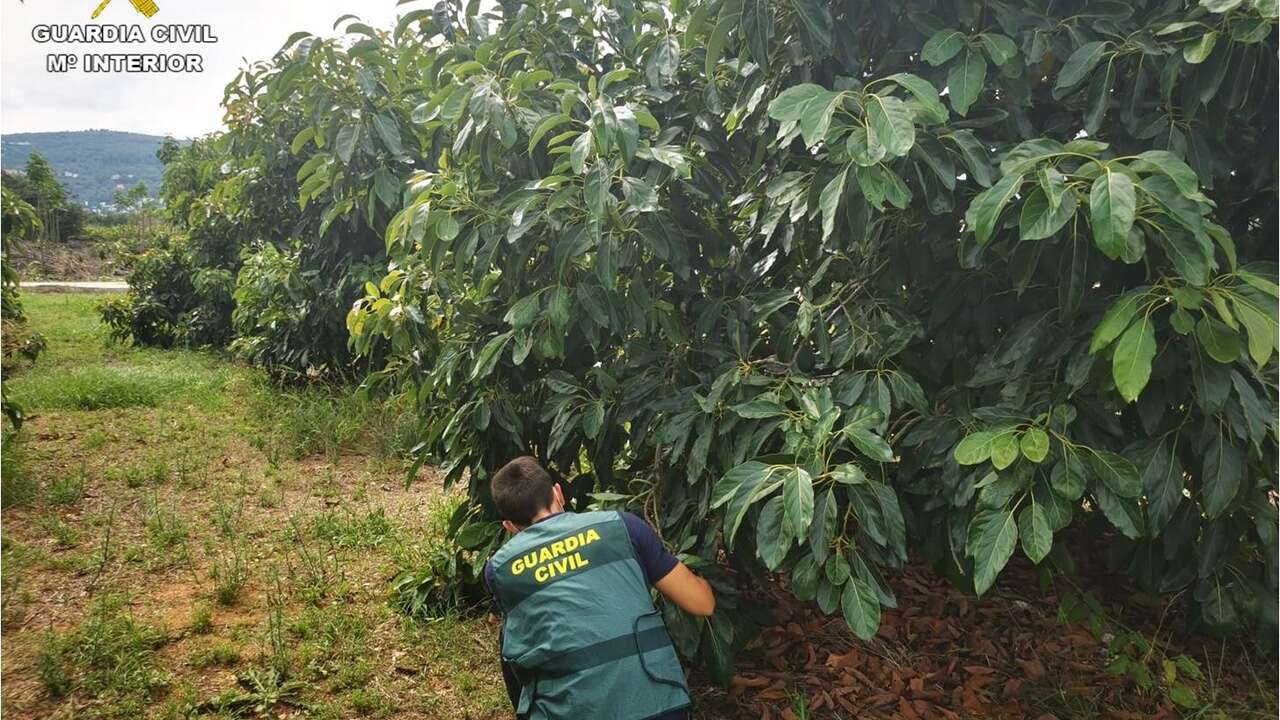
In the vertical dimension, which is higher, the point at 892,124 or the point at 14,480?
the point at 892,124

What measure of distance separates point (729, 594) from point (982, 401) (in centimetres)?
95

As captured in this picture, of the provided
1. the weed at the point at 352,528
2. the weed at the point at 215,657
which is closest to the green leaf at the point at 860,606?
the weed at the point at 215,657

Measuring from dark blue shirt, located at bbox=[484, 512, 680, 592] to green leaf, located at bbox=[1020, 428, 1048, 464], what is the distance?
3.07ft

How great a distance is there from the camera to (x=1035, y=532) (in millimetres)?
1736

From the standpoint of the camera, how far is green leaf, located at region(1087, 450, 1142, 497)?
5.85 feet

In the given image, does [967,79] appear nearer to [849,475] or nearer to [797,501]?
[849,475]

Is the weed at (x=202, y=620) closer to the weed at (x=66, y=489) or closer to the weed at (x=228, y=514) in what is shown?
the weed at (x=228, y=514)

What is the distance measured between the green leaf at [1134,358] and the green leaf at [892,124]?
1.91ft

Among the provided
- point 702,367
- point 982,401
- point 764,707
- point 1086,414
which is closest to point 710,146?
point 702,367

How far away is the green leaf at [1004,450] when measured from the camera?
173 centimetres

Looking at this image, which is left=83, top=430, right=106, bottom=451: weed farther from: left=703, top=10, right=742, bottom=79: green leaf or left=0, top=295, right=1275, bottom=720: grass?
left=703, top=10, right=742, bottom=79: green leaf

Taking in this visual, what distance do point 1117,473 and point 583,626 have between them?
1275mm

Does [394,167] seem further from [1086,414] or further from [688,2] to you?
[1086,414]

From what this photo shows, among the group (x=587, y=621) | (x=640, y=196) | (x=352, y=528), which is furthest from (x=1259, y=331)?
(x=352, y=528)
